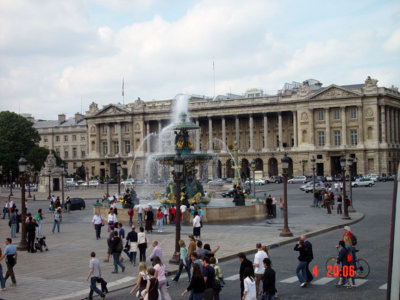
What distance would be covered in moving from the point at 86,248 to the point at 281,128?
8709cm

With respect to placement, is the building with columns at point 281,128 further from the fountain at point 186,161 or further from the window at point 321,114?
the fountain at point 186,161

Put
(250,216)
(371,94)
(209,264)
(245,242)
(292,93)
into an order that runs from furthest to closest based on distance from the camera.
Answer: (292,93)
(371,94)
(250,216)
(245,242)
(209,264)

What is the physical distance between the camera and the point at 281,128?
10700 centimetres

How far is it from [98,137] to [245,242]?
106371 millimetres

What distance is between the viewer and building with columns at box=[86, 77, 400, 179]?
96562 mm

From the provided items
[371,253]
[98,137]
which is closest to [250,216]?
[371,253]

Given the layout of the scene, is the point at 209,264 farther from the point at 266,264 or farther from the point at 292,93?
the point at 292,93

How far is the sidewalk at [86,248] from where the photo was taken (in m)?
15.6

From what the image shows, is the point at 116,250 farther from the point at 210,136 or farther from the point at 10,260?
the point at 210,136

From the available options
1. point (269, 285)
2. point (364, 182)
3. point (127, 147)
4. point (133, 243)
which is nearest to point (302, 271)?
point (269, 285)

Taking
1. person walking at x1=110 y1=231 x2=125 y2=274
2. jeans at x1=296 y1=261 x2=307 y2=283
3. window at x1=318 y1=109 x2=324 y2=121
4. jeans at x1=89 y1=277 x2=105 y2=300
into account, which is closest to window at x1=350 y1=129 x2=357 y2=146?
window at x1=318 y1=109 x2=324 y2=121

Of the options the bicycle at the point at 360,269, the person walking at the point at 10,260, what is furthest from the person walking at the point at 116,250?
the bicycle at the point at 360,269

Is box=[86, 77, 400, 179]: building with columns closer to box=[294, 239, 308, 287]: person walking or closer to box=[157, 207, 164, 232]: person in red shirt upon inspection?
box=[157, 207, 164, 232]: person in red shirt

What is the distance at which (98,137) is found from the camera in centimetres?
12612
